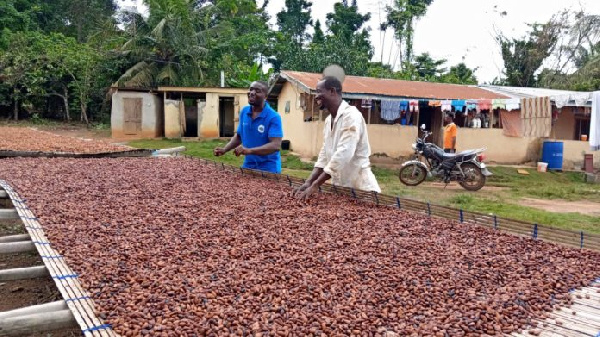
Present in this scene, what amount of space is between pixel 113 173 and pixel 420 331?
377 cm

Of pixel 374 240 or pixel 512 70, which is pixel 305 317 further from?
pixel 512 70

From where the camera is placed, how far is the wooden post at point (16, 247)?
2.27 m

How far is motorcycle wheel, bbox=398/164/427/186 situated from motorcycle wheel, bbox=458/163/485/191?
0.71 meters

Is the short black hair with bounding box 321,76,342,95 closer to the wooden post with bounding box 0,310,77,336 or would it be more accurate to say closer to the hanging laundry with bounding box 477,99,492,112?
the wooden post with bounding box 0,310,77,336

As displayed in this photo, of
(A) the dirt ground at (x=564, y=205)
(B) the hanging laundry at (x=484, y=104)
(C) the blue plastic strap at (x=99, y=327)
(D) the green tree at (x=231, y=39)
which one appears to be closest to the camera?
(C) the blue plastic strap at (x=99, y=327)

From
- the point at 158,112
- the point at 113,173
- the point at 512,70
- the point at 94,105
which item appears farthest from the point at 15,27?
the point at 512,70

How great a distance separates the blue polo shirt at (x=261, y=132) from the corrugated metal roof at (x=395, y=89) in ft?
22.9

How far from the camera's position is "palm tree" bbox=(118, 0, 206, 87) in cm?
1579

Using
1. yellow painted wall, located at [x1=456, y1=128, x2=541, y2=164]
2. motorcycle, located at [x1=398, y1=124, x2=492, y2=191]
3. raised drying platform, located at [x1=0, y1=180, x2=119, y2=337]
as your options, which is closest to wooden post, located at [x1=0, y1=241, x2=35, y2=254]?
raised drying platform, located at [x1=0, y1=180, x2=119, y2=337]

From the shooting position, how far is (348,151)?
2975mm

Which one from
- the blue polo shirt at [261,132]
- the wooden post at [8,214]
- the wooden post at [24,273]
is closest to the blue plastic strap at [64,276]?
the wooden post at [24,273]

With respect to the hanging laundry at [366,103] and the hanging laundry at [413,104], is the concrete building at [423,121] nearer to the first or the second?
the hanging laundry at [366,103]

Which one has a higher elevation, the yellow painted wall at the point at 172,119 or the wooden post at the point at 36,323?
the yellow painted wall at the point at 172,119

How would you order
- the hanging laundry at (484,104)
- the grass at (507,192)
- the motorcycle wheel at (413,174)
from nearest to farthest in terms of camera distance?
1. the grass at (507,192)
2. the motorcycle wheel at (413,174)
3. the hanging laundry at (484,104)
